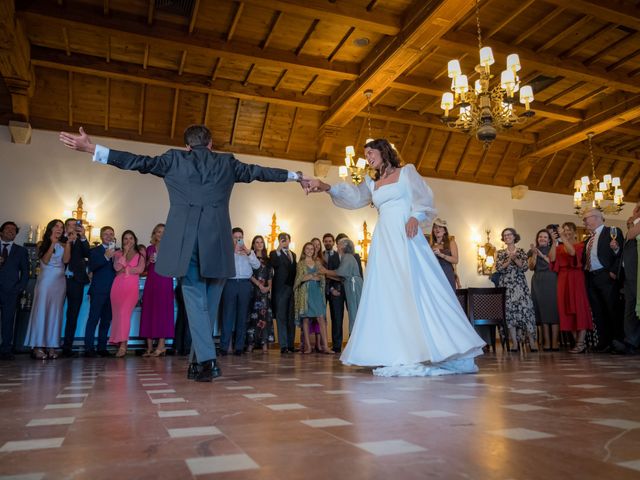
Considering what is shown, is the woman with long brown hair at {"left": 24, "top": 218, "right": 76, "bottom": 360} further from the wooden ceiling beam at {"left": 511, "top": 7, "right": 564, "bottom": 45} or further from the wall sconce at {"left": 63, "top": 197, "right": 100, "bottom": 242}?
the wooden ceiling beam at {"left": 511, "top": 7, "right": 564, "bottom": 45}

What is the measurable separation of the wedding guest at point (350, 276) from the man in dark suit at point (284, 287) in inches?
20.0

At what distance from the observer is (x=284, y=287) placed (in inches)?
263

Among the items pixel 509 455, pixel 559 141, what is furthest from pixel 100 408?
pixel 559 141

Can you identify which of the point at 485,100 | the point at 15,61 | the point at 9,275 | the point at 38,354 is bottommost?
the point at 38,354

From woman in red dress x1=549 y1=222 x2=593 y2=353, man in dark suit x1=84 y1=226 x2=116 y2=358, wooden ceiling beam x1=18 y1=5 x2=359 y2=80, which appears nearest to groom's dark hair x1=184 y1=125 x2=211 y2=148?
man in dark suit x1=84 y1=226 x2=116 y2=358

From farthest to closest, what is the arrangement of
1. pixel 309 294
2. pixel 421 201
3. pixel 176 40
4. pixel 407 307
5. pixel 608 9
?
pixel 176 40, pixel 608 9, pixel 309 294, pixel 421 201, pixel 407 307

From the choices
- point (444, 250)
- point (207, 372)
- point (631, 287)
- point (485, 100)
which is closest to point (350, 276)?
→ point (444, 250)

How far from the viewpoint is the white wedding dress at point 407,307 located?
9.84ft

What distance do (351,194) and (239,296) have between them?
2.88 meters

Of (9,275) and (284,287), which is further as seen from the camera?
(284,287)

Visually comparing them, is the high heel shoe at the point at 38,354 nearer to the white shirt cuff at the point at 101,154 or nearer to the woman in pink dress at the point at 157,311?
the woman in pink dress at the point at 157,311

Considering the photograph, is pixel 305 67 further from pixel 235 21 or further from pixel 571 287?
pixel 571 287

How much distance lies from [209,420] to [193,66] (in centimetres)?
842

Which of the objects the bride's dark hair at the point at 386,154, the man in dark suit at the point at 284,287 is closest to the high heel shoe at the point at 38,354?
the man in dark suit at the point at 284,287
